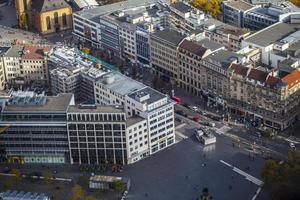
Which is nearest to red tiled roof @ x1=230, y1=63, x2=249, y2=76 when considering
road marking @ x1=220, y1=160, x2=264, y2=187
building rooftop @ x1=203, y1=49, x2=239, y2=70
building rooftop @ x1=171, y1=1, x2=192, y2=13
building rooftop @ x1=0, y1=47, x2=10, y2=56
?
building rooftop @ x1=203, y1=49, x2=239, y2=70

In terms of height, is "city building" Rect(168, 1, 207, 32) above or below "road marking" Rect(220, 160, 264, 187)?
above

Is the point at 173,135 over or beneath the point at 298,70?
beneath

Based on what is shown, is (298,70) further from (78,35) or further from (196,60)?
(78,35)

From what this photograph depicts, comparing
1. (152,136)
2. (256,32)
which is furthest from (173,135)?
(256,32)

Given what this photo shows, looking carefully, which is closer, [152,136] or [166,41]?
[152,136]

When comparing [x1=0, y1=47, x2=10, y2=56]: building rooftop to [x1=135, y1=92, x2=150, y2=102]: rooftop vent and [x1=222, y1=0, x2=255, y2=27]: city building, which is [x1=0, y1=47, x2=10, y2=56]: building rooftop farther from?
[x1=222, y1=0, x2=255, y2=27]: city building

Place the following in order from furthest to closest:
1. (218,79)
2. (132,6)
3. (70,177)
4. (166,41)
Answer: (132,6) → (166,41) → (218,79) → (70,177)
